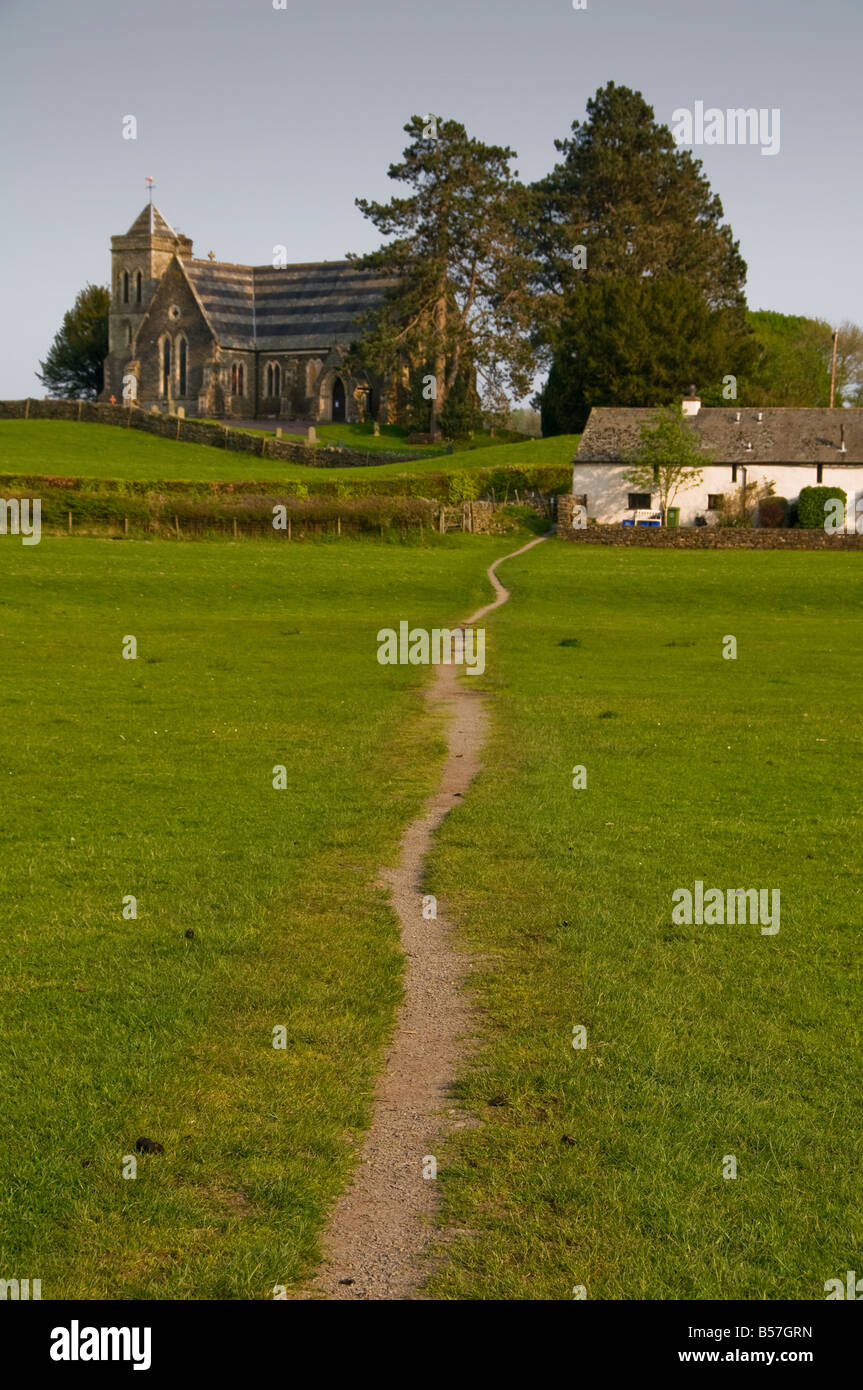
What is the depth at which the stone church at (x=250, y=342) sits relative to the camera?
106000 mm

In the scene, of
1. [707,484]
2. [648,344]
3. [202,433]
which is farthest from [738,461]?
[202,433]

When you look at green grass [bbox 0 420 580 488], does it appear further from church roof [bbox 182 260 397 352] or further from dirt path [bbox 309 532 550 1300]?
dirt path [bbox 309 532 550 1300]

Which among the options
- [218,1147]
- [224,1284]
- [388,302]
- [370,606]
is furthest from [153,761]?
[388,302]

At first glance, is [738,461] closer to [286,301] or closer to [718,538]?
[718,538]

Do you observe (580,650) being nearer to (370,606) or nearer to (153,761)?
(370,606)

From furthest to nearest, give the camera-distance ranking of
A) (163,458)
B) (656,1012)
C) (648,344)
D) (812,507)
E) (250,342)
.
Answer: (250,342) < (648,344) < (163,458) < (812,507) < (656,1012)

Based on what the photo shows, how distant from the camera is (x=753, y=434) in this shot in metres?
74.9

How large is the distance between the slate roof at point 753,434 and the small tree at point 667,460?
4.71 feet

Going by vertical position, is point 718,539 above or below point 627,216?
below

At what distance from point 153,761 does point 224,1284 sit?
1207 centimetres

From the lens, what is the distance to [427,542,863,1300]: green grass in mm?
6164

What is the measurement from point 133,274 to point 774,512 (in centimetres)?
7116

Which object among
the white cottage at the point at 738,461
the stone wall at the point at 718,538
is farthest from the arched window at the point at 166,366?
the stone wall at the point at 718,538

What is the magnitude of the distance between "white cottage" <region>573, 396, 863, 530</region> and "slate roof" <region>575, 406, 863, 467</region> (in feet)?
0.19
